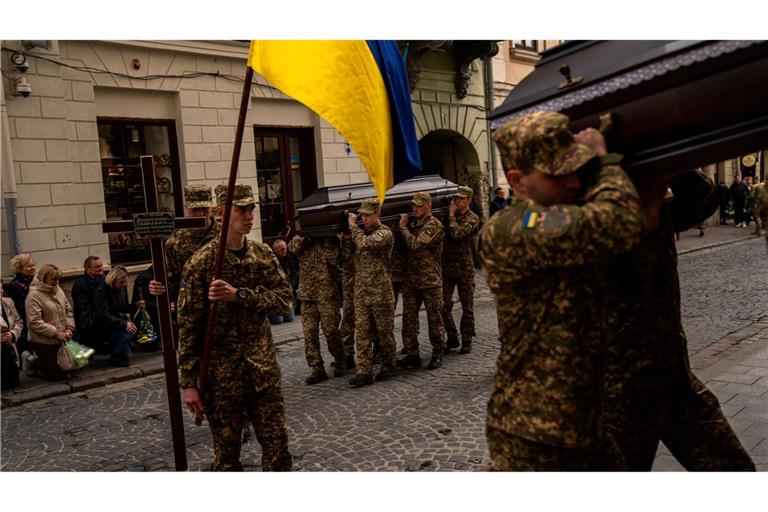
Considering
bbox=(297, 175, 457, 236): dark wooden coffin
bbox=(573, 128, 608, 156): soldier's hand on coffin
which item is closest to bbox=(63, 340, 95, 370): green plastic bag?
bbox=(297, 175, 457, 236): dark wooden coffin

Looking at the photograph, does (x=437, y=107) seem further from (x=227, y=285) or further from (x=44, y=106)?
(x=227, y=285)

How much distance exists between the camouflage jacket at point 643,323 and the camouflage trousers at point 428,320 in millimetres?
4432

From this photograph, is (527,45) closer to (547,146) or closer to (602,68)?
(602,68)

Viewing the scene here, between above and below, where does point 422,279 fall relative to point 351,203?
below

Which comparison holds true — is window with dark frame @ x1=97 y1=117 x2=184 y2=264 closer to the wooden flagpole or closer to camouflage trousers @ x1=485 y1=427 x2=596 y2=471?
the wooden flagpole

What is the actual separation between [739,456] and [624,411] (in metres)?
0.55

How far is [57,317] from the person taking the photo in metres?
7.97

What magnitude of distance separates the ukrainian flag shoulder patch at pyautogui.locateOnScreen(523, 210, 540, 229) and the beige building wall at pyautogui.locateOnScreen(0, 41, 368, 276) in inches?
353

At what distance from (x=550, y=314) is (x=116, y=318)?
7.32m

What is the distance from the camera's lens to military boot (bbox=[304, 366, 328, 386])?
23.6 feet

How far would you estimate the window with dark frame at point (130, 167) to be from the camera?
11016 mm

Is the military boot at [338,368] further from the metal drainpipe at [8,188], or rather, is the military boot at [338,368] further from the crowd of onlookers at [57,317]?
the metal drainpipe at [8,188]

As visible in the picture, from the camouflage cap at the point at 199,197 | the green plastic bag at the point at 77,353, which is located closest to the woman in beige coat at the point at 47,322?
the green plastic bag at the point at 77,353

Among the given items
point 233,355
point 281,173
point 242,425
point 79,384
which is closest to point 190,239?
point 79,384
